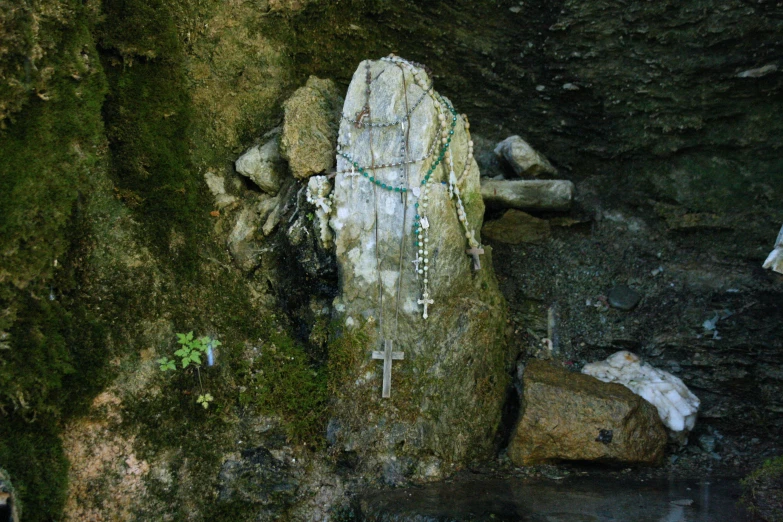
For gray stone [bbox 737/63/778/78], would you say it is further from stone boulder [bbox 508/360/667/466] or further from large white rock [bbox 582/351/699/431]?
stone boulder [bbox 508/360/667/466]

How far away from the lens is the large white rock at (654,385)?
6.57 metres

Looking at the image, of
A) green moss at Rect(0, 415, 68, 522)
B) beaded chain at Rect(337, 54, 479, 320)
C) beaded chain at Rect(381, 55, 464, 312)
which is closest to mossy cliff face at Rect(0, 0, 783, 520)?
green moss at Rect(0, 415, 68, 522)

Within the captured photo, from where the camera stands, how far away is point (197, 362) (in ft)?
20.0

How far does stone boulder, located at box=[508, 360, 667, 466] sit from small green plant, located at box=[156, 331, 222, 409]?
2694mm

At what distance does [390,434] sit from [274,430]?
100 centimetres

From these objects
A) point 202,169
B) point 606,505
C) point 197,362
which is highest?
point 202,169

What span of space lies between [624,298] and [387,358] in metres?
2.88

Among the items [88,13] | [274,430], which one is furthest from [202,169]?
[274,430]

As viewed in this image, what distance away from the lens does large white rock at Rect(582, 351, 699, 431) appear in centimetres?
657

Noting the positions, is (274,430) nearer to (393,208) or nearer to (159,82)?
(393,208)

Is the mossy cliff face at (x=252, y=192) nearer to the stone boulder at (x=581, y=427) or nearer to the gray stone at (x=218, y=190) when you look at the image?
the gray stone at (x=218, y=190)

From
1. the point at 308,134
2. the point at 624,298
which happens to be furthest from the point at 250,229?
the point at 624,298

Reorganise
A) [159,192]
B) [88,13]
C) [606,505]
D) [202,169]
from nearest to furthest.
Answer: [606,505]
[88,13]
[159,192]
[202,169]

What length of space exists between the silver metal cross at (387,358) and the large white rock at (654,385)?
2036 millimetres
